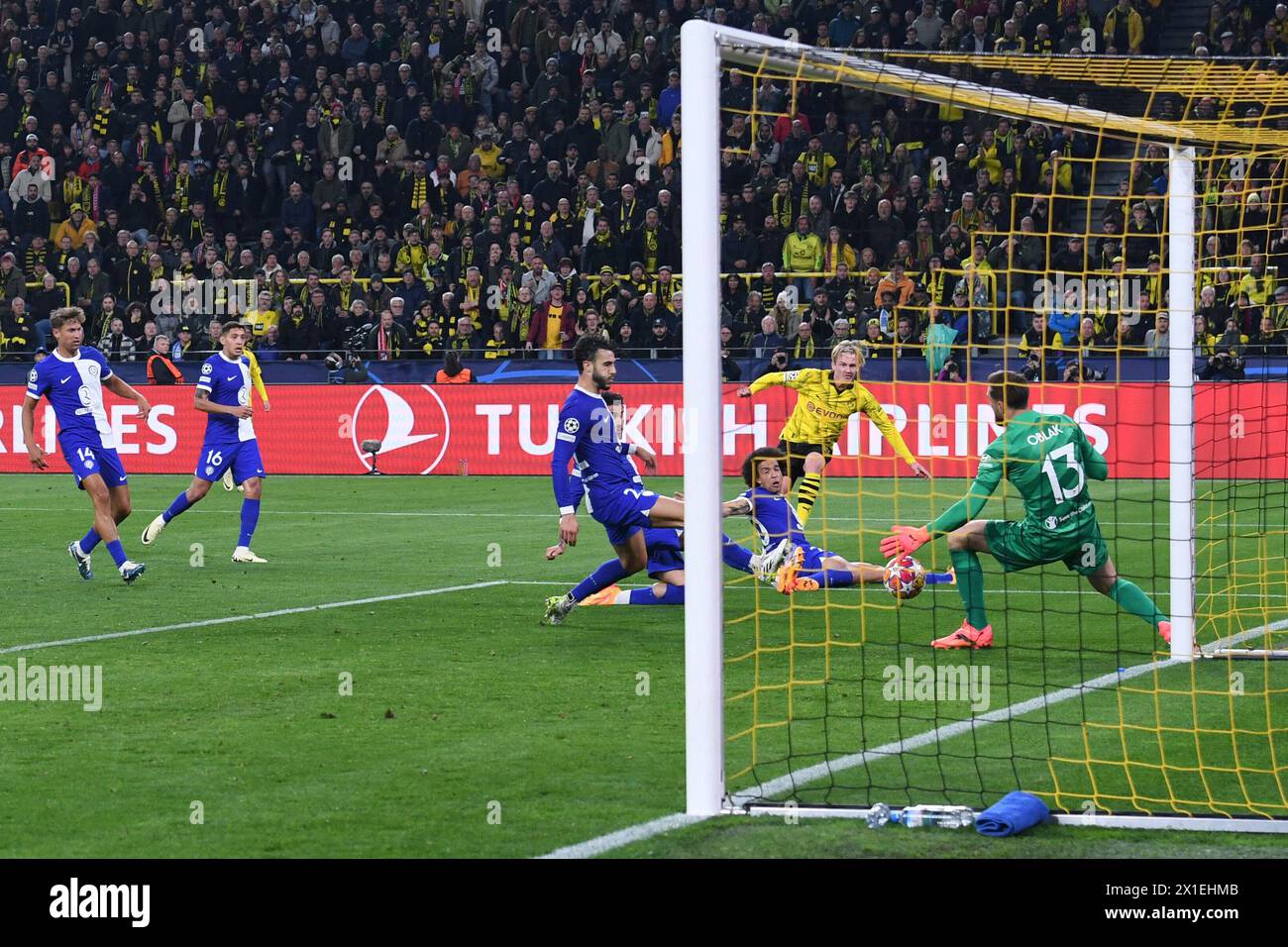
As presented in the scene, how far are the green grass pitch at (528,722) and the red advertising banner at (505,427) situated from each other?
279 inches

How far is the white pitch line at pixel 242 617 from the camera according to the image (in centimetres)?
1011

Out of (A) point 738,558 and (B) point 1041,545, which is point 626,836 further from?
(A) point 738,558

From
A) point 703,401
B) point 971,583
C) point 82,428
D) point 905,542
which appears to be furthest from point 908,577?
point 82,428

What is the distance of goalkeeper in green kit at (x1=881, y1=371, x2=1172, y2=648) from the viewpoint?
920 centimetres

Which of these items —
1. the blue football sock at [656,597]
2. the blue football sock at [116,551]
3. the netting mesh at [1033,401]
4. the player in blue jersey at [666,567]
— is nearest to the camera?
the netting mesh at [1033,401]

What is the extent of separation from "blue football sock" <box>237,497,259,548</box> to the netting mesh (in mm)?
4697

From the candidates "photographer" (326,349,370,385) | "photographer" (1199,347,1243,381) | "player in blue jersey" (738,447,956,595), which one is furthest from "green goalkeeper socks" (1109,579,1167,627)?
"photographer" (326,349,370,385)

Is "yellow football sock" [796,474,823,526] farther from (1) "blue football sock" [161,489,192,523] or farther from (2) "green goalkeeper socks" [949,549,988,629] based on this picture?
(1) "blue football sock" [161,489,192,523]

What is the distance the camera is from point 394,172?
2878 cm

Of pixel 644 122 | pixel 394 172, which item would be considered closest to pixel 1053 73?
pixel 644 122

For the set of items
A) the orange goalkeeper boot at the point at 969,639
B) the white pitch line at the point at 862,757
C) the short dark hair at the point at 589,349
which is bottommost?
the white pitch line at the point at 862,757

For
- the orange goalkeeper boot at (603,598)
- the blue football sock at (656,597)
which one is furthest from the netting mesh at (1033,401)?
the orange goalkeeper boot at (603,598)

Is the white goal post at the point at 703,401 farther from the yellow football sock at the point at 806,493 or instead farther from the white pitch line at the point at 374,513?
the white pitch line at the point at 374,513

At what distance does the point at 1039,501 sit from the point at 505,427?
1472cm
